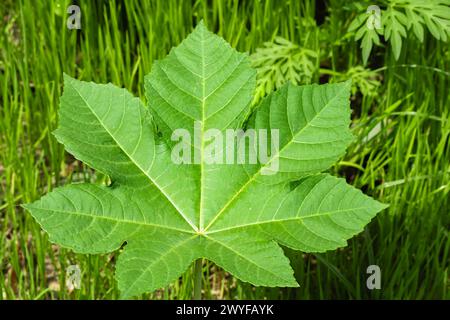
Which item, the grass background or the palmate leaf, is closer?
the palmate leaf

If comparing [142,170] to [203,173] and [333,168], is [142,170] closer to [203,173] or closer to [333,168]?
[203,173]

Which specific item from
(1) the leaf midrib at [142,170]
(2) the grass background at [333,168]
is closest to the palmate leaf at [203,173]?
(1) the leaf midrib at [142,170]

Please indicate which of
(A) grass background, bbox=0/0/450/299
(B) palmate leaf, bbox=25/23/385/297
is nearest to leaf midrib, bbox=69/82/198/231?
(B) palmate leaf, bbox=25/23/385/297

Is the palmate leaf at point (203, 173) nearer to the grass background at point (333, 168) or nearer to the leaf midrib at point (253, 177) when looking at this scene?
the leaf midrib at point (253, 177)

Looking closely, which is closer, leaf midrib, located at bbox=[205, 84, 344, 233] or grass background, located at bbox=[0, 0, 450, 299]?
leaf midrib, located at bbox=[205, 84, 344, 233]

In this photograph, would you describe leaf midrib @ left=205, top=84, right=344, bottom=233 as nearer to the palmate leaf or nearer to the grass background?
the palmate leaf

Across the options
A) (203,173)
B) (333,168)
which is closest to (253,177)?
(203,173)

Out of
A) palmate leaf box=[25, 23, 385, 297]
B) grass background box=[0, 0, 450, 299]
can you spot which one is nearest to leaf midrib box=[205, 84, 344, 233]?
palmate leaf box=[25, 23, 385, 297]

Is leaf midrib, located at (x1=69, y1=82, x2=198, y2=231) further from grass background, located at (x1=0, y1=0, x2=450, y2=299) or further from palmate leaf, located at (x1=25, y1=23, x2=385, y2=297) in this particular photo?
grass background, located at (x1=0, y1=0, x2=450, y2=299)
